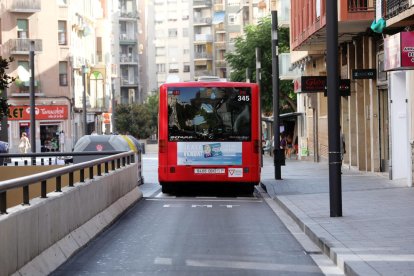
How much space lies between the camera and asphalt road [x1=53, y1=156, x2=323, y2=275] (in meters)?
11.5

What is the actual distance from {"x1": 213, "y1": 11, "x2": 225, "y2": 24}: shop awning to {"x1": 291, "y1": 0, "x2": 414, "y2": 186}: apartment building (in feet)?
310

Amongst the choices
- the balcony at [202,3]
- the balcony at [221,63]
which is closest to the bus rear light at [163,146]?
the balcony at [221,63]

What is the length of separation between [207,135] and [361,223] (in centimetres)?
1102

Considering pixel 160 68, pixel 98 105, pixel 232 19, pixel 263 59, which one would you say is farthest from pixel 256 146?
pixel 160 68

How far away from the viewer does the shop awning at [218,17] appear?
144875 mm

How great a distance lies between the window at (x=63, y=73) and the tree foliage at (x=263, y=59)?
14037 mm

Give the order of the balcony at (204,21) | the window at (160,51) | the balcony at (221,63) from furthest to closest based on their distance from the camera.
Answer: the window at (160,51)
the balcony at (204,21)
the balcony at (221,63)

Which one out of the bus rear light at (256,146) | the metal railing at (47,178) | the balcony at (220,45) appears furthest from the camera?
the balcony at (220,45)

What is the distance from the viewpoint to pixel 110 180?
19766 mm

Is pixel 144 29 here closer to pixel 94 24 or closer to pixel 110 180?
pixel 94 24

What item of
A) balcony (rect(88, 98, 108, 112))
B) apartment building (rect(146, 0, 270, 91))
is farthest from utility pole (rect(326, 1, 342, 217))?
apartment building (rect(146, 0, 270, 91))

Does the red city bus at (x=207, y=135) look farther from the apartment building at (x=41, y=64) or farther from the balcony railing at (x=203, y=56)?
the balcony railing at (x=203, y=56)

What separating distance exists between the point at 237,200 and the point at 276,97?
24.5 ft

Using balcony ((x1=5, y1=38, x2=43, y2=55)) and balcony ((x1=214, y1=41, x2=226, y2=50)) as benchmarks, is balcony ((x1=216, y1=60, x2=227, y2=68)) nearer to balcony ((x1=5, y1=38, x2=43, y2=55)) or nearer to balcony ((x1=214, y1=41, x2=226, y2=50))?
balcony ((x1=214, y1=41, x2=226, y2=50))
